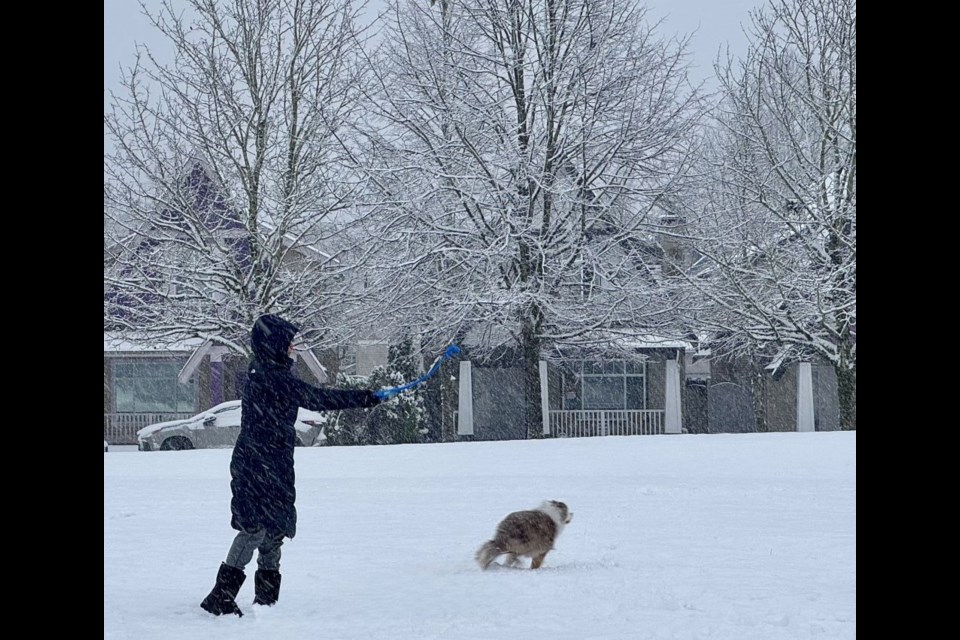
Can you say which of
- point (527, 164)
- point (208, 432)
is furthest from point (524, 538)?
point (208, 432)

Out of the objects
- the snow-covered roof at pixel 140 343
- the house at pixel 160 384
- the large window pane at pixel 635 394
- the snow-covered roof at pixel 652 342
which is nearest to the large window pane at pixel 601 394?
the large window pane at pixel 635 394

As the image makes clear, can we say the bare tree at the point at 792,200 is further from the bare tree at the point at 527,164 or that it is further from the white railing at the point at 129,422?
the white railing at the point at 129,422

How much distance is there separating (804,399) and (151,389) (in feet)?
60.7

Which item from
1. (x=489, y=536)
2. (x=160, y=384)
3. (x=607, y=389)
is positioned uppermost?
(x=160, y=384)

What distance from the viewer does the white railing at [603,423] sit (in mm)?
31188

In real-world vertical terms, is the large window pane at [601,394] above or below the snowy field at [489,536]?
above

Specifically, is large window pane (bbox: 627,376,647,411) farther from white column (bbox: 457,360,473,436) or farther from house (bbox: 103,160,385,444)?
house (bbox: 103,160,385,444)

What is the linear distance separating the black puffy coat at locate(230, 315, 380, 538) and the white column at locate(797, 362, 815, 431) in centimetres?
2547

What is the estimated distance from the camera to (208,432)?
27234 mm

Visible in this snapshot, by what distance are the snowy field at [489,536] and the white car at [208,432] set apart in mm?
8392

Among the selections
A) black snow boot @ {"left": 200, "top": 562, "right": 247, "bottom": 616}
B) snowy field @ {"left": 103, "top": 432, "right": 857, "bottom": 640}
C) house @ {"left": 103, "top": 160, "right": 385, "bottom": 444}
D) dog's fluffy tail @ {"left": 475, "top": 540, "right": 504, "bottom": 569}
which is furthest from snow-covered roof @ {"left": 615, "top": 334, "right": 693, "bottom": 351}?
black snow boot @ {"left": 200, "top": 562, "right": 247, "bottom": 616}

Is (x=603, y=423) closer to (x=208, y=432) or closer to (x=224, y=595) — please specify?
(x=208, y=432)
